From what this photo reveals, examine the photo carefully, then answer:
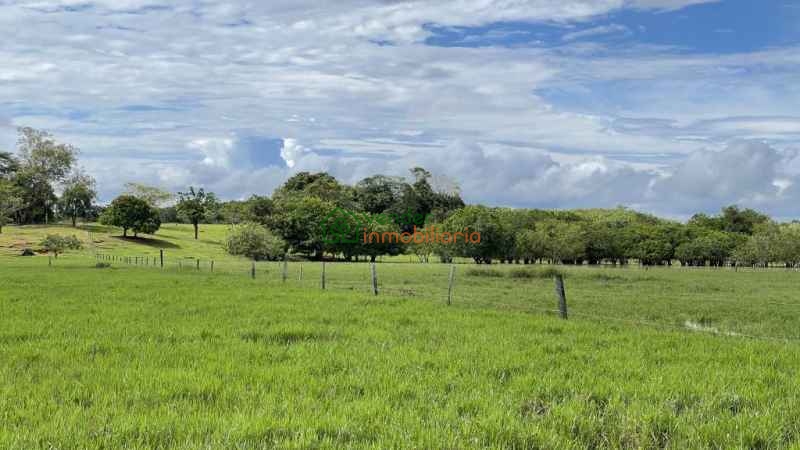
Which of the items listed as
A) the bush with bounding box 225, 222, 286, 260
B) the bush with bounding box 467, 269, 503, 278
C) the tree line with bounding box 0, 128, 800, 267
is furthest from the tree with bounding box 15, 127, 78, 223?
the bush with bounding box 467, 269, 503, 278

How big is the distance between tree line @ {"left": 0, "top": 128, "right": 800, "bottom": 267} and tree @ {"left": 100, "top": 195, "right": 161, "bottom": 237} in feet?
0.64

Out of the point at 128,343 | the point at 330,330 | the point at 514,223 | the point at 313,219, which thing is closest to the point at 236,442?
the point at 128,343

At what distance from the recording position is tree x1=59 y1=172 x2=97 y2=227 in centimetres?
13600

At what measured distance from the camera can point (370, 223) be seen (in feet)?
389

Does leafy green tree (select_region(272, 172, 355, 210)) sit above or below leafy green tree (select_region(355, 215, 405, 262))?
above

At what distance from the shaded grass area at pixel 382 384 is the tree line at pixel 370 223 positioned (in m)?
90.2

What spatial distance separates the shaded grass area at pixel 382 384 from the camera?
700 centimetres

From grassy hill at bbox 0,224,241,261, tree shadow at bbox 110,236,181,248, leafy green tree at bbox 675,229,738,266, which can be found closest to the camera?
grassy hill at bbox 0,224,241,261

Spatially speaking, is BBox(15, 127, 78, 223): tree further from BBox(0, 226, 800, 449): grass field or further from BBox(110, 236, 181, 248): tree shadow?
BBox(0, 226, 800, 449): grass field

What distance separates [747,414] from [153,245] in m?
123

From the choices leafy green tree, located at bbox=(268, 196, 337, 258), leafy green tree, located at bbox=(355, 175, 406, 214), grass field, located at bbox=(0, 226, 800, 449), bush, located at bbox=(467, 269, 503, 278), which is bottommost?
bush, located at bbox=(467, 269, 503, 278)

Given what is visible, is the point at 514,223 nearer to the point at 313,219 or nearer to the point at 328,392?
the point at 313,219

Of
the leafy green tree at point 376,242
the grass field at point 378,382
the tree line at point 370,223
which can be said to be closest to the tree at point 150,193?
the tree line at point 370,223

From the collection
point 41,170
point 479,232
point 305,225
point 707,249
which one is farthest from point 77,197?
point 707,249
